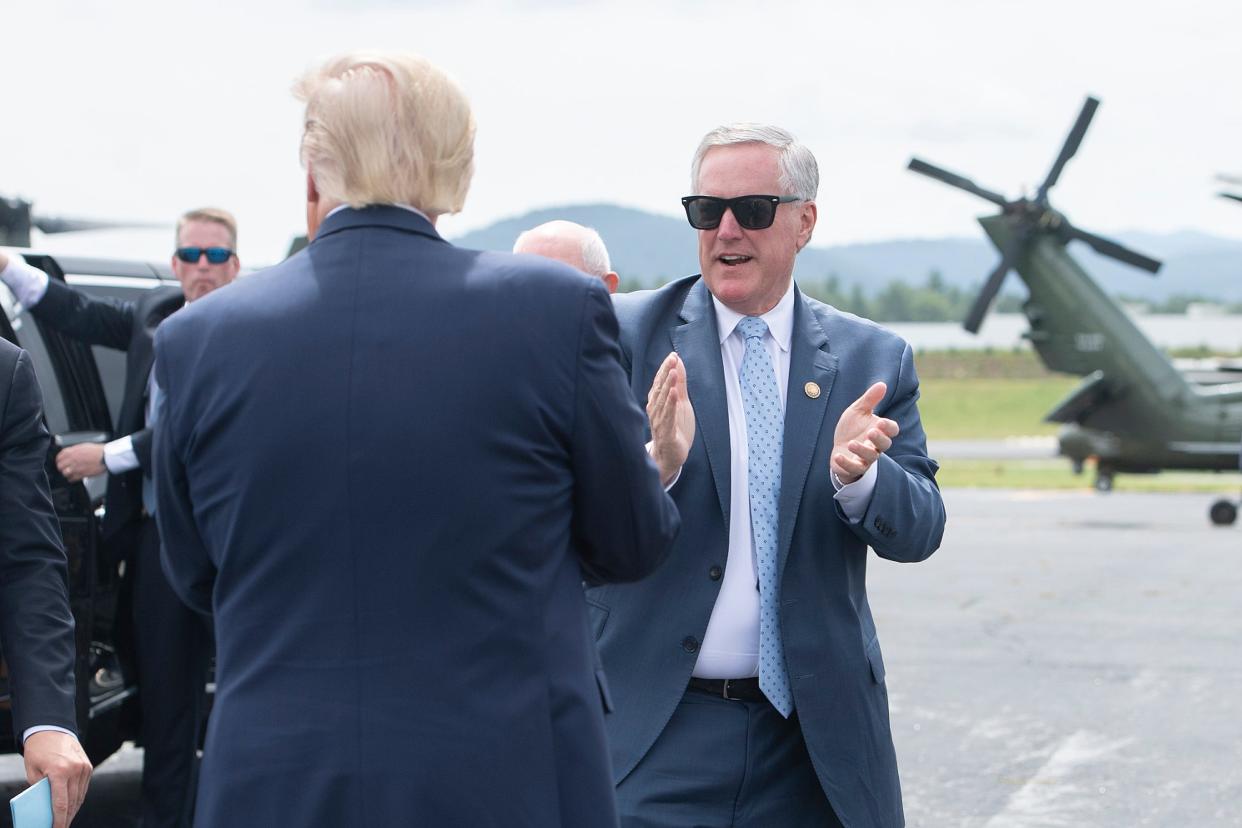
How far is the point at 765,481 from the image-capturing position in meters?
3.32

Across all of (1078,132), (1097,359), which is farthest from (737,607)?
(1078,132)

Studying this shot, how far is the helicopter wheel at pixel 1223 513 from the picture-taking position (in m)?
20.3

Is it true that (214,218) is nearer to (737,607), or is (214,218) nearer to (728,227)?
(728,227)

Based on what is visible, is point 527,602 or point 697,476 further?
point 697,476

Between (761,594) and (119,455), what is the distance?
303 centimetres

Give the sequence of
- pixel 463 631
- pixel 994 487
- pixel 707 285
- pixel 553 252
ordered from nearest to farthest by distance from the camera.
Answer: pixel 463 631 < pixel 707 285 < pixel 553 252 < pixel 994 487

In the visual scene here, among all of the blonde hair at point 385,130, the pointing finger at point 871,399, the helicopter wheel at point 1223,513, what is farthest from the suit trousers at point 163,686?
the helicopter wheel at point 1223,513

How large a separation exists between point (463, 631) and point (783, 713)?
1.24 metres

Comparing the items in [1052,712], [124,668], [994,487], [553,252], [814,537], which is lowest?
[994,487]

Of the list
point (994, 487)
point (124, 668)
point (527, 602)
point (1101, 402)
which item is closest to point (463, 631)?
point (527, 602)

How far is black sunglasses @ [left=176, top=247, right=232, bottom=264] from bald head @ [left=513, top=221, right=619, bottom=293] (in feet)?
7.21

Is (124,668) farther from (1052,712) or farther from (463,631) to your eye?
(1052,712)

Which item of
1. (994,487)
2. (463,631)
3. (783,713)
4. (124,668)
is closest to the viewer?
(463,631)

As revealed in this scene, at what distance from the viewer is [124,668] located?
574cm
